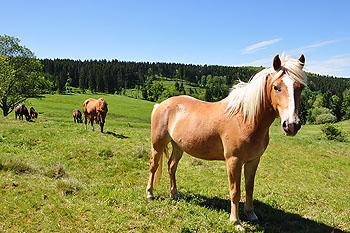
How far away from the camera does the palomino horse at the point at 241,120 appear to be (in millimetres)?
3453

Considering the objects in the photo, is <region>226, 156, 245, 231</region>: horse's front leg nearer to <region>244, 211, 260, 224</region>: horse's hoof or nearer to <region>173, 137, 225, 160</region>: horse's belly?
<region>173, 137, 225, 160</region>: horse's belly

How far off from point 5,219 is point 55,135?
27.0 feet

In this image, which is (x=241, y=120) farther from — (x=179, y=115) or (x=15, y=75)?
(x=15, y=75)

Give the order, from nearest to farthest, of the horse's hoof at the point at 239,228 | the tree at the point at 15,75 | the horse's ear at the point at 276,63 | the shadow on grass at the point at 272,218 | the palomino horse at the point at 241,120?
1. the palomino horse at the point at 241,120
2. the horse's ear at the point at 276,63
3. the horse's hoof at the point at 239,228
4. the shadow on grass at the point at 272,218
5. the tree at the point at 15,75

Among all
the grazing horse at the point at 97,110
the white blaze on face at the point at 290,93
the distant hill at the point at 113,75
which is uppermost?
the distant hill at the point at 113,75

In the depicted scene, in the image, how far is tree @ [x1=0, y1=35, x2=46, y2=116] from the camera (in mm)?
26266

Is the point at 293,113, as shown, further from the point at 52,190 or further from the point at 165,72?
the point at 165,72

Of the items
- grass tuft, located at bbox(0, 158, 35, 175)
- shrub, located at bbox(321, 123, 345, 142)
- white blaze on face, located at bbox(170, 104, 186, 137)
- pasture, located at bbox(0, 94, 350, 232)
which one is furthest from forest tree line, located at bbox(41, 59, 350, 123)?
grass tuft, located at bbox(0, 158, 35, 175)

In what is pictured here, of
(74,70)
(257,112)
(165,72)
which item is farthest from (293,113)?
(165,72)

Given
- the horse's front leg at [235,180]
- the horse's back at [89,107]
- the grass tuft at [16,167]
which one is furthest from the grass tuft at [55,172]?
the horse's back at [89,107]

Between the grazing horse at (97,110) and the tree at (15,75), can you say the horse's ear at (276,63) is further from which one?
the tree at (15,75)

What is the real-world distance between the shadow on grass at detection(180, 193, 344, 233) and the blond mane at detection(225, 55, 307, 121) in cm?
257

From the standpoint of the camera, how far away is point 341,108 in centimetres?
7756

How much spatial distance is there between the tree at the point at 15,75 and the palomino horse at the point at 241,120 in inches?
1189
